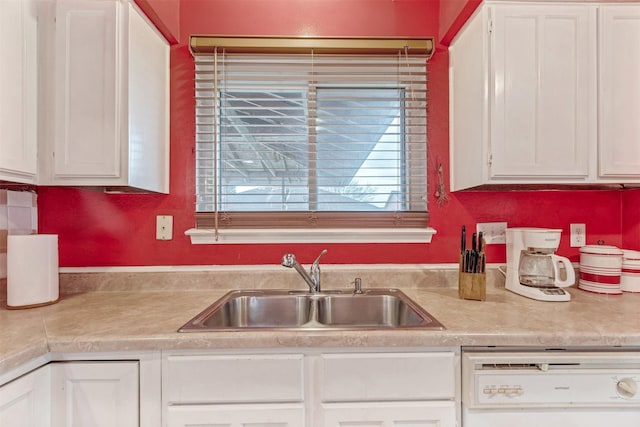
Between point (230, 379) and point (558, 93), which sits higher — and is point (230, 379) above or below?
below

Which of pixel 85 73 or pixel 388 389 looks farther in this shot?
pixel 85 73

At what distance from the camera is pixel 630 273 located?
4.78 ft


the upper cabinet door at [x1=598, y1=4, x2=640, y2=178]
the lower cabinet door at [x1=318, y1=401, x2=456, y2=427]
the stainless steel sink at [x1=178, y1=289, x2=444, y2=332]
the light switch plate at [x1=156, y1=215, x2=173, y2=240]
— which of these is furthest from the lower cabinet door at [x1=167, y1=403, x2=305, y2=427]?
the upper cabinet door at [x1=598, y1=4, x2=640, y2=178]

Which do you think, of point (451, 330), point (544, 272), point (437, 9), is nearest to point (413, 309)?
point (451, 330)

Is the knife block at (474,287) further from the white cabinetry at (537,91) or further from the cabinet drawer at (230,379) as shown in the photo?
the cabinet drawer at (230,379)

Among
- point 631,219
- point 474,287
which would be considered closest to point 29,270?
point 474,287

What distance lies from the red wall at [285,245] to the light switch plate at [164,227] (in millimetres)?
26

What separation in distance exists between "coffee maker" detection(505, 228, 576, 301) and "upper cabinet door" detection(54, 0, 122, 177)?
1.79m

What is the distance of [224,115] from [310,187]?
0.57 meters

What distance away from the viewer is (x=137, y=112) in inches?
51.6

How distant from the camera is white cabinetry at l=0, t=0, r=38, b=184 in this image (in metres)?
1.10

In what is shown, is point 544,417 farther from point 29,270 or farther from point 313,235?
point 29,270

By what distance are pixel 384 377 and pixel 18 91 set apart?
A: 1623mm

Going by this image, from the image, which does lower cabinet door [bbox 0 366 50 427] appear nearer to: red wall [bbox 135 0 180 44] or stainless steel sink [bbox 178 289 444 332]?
stainless steel sink [bbox 178 289 444 332]
